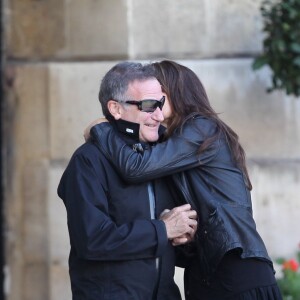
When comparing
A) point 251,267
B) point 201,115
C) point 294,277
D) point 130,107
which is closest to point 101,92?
point 130,107

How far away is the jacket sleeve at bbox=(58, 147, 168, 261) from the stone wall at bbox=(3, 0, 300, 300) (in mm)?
2541

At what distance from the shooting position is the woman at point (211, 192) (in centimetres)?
323

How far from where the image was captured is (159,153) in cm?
325

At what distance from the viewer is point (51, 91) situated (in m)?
5.77

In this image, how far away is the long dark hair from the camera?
3.40 meters

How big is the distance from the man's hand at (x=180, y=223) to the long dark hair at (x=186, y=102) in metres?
0.31

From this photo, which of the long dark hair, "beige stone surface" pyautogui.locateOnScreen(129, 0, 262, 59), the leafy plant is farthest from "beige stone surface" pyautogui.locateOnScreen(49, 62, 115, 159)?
the long dark hair

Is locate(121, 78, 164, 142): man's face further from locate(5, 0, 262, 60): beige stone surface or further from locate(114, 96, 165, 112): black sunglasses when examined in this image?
locate(5, 0, 262, 60): beige stone surface

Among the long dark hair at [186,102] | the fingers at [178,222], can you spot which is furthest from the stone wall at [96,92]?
the fingers at [178,222]

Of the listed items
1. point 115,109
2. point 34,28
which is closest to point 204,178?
point 115,109

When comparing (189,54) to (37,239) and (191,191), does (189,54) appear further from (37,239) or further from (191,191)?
(191,191)

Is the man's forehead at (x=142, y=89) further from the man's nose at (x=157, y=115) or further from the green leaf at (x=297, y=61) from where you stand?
the green leaf at (x=297, y=61)

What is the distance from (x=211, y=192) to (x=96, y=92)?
254 centimetres

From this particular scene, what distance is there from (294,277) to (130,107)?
1938 millimetres
